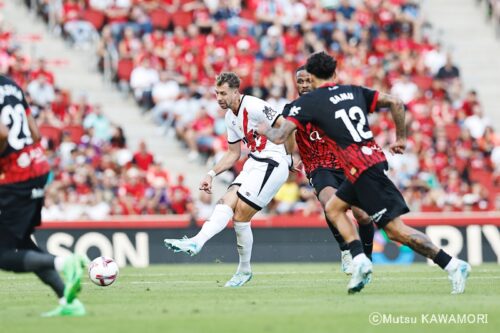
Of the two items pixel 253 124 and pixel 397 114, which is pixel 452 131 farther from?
pixel 397 114

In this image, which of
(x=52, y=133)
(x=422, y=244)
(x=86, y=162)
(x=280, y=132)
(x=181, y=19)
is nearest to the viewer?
(x=280, y=132)

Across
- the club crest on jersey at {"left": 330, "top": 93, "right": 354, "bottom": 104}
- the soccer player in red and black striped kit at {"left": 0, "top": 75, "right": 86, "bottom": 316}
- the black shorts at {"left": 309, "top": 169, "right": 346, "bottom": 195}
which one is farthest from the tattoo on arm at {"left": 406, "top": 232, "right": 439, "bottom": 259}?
the soccer player in red and black striped kit at {"left": 0, "top": 75, "right": 86, "bottom": 316}

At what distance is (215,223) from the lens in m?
13.9

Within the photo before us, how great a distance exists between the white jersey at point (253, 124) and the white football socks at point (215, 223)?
0.82 meters

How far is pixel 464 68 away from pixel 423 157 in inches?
287

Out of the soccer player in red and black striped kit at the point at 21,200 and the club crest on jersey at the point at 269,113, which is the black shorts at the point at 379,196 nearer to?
the club crest on jersey at the point at 269,113

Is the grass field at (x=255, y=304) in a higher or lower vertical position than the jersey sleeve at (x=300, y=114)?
lower

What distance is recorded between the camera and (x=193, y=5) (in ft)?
98.9

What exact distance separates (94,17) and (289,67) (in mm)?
5073

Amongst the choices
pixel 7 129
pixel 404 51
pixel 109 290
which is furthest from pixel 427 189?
pixel 7 129

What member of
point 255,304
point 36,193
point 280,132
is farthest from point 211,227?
point 36,193

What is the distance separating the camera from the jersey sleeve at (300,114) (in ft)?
38.6

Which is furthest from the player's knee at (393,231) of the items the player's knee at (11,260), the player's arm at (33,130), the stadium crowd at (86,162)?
the stadium crowd at (86,162)

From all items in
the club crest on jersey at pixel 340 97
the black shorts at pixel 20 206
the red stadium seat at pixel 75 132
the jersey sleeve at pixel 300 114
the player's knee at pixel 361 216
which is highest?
the club crest on jersey at pixel 340 97
